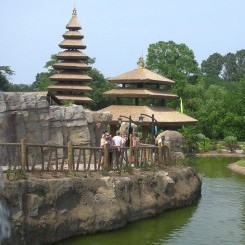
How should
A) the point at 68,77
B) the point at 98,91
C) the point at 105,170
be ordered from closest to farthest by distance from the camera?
the point at 105,170 < the point at 68,77 < the point at 98,91

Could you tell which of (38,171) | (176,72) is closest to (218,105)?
(176,72)

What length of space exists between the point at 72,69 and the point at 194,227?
1370 inches

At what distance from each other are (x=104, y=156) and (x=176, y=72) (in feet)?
155

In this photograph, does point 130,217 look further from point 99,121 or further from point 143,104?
point 143,104

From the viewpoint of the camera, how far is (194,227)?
19531mm

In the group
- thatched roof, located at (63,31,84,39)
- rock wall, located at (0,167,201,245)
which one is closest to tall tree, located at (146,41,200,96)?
thatched roof, located at (63,31,84,39)

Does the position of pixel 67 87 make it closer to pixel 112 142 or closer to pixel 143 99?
pixel 143 99

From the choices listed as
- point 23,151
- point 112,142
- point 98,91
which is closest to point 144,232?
point 112,142

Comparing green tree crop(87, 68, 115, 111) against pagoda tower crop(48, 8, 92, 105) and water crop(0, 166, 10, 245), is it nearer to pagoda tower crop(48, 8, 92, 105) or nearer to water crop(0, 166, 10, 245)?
pagoda tower crop(48, 8, 92, 105)

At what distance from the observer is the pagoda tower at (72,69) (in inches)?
2019

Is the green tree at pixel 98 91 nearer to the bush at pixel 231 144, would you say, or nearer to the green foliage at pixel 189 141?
the green foliage at pixel 189 141

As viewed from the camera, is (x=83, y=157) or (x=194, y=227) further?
(x=194, y=227)

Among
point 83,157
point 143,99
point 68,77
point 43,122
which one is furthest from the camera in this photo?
point 68,77

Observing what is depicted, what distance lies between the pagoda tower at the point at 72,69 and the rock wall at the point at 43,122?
82.2ft
